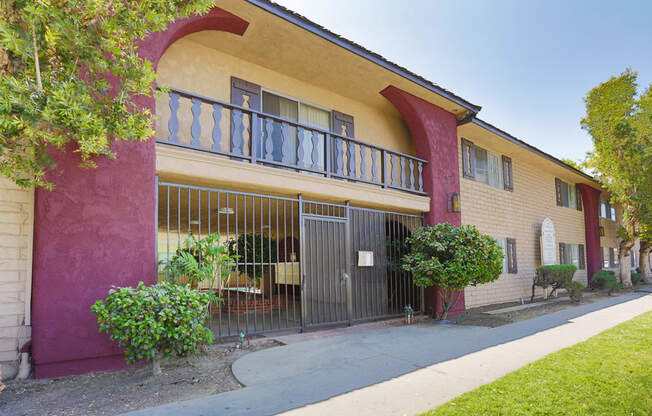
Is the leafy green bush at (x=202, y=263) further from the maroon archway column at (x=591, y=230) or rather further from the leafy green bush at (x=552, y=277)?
the maroon archway column at (x=591, y=230)

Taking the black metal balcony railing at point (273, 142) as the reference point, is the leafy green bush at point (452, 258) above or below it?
below

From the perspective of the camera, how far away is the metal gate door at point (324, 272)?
7.42 m

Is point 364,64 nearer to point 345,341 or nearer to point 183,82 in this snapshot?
point 183,82

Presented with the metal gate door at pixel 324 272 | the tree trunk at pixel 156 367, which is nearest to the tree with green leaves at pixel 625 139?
the metal gate door at pixel 324 272

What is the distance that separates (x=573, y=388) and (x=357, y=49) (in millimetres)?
6445

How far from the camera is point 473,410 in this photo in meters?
3.57

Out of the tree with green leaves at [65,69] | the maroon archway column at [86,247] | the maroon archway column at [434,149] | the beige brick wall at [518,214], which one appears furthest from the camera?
the beige brick wall at [518,214]

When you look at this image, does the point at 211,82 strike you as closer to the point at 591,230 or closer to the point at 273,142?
the point at 273,142

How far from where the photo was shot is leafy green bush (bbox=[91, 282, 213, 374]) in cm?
425

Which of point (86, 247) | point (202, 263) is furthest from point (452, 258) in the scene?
point (86, 247)

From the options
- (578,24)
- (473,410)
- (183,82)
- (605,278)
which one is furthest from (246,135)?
(605,278)

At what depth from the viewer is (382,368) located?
502 cm

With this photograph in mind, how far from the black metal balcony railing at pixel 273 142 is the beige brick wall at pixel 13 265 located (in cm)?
186

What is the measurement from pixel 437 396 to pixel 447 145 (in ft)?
24.8
